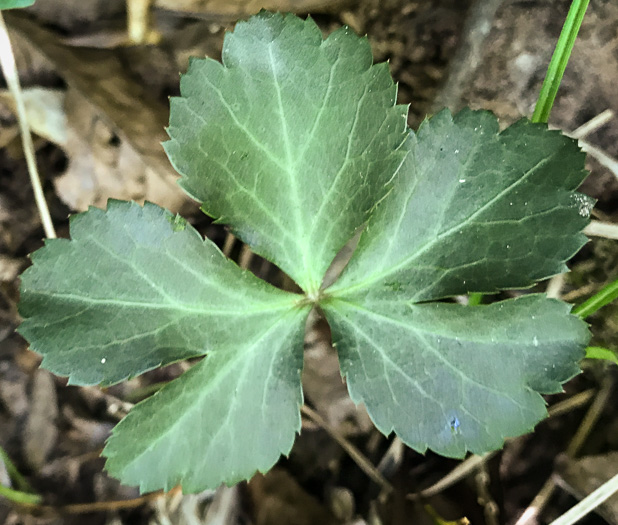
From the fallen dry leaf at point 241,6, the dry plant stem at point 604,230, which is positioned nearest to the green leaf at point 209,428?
the dry plant stem at point 604,230

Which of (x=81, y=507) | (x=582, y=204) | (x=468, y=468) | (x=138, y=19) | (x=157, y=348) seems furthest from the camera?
(x=138, y=19)

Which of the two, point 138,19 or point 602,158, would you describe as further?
point 138,19

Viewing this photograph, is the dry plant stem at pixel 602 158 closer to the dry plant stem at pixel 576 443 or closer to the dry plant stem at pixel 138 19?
the dry plant stem at pixel 576 443

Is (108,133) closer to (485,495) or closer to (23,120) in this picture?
(23,120)

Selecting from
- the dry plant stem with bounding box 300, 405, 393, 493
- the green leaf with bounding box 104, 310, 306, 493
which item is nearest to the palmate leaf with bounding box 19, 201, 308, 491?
the green leaf with bounding box 104, 310, 306, 493

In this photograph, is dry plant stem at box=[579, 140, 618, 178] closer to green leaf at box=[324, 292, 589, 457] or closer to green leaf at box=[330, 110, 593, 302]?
green leaf at box=[330, 110, 593, 302]

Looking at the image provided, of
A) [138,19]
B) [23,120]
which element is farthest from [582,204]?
[23,120]
